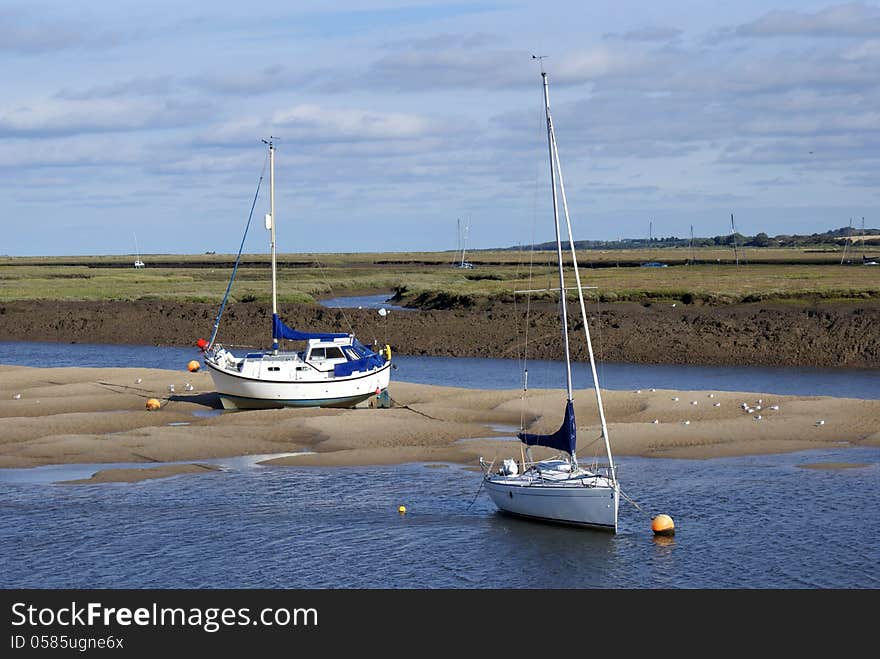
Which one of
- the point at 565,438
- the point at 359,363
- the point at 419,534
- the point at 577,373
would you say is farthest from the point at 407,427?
the point at 577,373

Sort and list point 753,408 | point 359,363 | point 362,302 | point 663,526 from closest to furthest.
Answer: point 663,526 < point 753,408 < point 359,363 < point 362,302

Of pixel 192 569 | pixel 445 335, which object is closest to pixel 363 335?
pixel 445 335

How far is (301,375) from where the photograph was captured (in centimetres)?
5025

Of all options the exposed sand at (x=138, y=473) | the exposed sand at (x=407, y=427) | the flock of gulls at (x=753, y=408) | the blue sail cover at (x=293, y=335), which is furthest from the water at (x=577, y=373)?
the exposed sand at (x=138, y=473)

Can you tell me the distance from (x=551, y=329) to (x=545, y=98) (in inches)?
1907

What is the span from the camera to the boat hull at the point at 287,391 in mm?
49906

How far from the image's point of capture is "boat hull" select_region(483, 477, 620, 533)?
30.3 meters

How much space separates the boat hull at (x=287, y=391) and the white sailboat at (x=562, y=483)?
1800 centimetres

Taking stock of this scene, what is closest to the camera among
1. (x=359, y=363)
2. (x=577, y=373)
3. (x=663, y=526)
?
(x=663, y=526)

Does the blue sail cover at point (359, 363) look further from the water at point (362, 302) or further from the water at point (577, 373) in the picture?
the water at point (362, 302)

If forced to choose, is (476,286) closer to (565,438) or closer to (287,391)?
(287,391)

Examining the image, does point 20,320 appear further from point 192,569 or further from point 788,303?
point 192,569

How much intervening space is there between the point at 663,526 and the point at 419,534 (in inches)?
236

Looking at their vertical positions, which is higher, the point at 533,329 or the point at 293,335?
the point at 293,335
